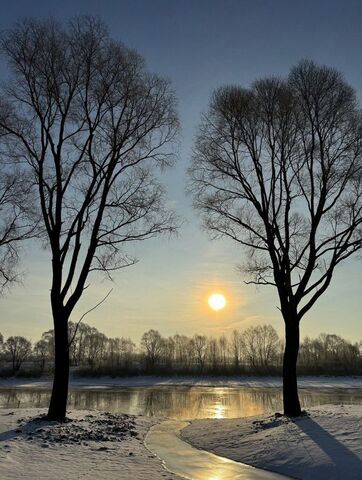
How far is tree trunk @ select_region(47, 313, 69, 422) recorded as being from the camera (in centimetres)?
1457

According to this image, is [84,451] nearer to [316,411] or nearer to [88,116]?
[316,411]

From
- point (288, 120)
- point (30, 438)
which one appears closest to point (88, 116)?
point (288, 120)

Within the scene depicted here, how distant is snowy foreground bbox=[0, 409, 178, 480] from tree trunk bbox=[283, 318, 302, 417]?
16.1 feet

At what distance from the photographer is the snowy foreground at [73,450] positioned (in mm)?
8711

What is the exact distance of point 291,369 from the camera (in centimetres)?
1562

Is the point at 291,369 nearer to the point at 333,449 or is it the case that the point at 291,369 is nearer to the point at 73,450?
the point at 333,449

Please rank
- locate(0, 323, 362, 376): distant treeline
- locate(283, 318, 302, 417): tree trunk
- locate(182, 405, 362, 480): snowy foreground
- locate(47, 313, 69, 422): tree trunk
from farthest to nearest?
locate(0, 323, 362, 376): distant treeline < locate(283, 318, 302, 417): tree trunk < locate(47, 313, 69, 422): tree trunk < locate(182, 405, 362, 480): snowy foreground

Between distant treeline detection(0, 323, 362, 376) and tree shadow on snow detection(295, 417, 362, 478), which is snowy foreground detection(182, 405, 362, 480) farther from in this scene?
distant treeline detection(0, 323, 362, 376)

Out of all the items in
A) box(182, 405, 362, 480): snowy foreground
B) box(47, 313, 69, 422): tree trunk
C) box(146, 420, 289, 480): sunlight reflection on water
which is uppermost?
box(47, 313, 69, 422): tree trunk

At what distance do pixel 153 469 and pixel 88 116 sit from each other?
1148cm

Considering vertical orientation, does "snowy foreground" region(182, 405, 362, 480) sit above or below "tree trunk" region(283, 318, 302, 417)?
below

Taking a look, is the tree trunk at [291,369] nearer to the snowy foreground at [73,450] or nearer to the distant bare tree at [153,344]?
the snowy foreground at [73,450]

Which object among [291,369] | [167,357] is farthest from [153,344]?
[291,369]

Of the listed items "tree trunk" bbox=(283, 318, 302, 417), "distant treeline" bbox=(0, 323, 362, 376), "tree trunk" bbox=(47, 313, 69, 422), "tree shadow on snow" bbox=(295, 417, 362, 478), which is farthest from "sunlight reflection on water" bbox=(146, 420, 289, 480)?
"distant treeline" bbox=(0, 323, 362, 376)
